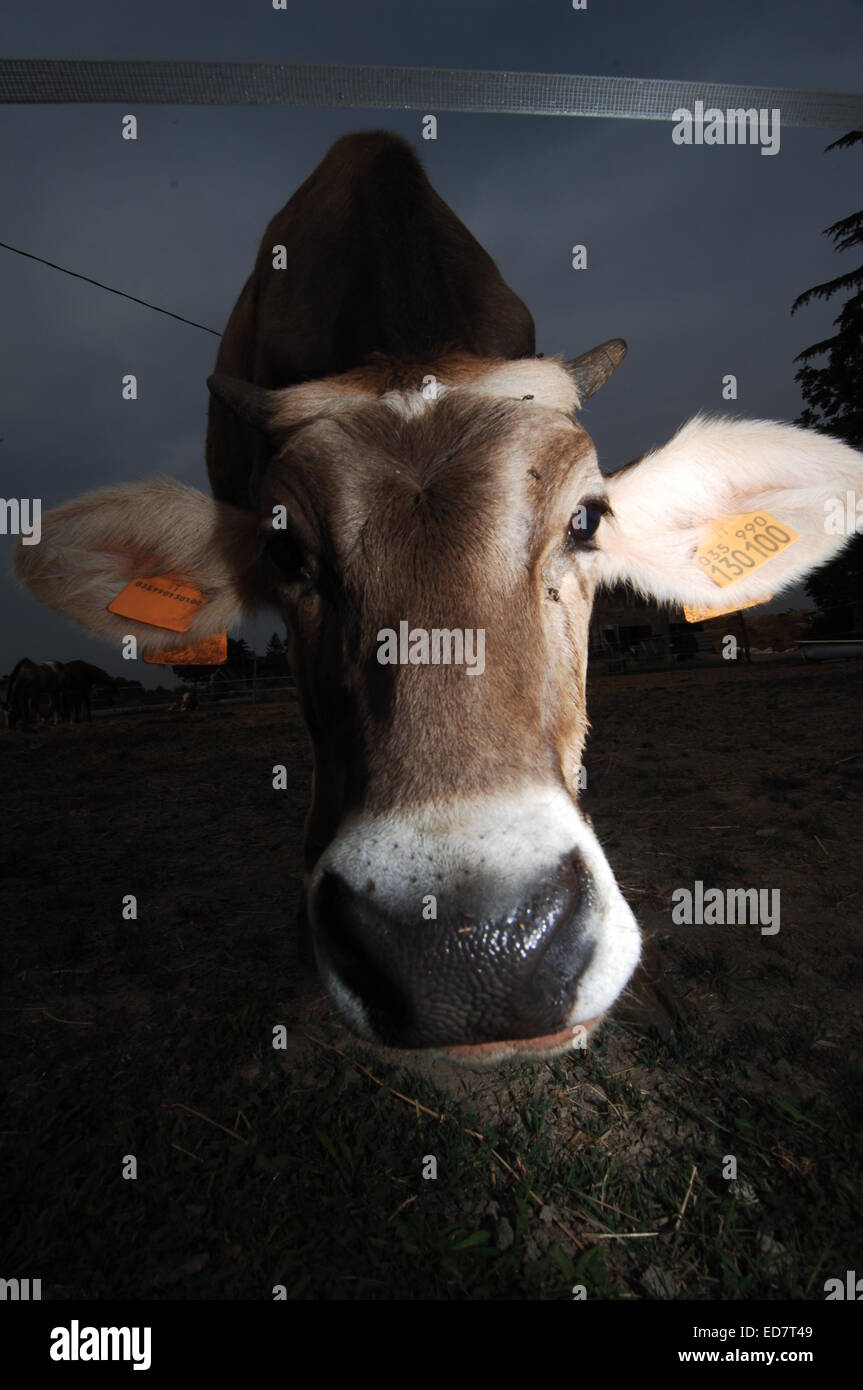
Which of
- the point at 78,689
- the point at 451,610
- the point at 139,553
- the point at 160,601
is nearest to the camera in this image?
the point at 451,610

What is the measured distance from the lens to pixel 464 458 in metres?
2.14

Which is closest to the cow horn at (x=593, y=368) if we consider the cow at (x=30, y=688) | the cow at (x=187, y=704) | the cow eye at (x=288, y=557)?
the cow eye at (x=288, y=557)

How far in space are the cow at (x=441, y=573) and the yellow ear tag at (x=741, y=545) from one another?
0.02 meters

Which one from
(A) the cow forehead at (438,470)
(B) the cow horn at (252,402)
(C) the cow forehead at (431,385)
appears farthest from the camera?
(B) the cow horn at (252,402)

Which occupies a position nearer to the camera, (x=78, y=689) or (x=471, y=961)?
(x=471, y=961)

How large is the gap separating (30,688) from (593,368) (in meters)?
25.2

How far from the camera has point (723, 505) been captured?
346 cm

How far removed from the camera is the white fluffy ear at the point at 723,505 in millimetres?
3164

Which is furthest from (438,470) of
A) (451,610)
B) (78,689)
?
(78,689)

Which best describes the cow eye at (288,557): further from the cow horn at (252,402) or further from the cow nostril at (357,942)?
the cow nostril at (357,942)

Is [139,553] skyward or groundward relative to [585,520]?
skyward

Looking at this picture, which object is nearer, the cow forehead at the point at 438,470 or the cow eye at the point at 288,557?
the cow forehead at the point at 438,470

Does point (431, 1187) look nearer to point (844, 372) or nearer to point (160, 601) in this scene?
point (160, 601)
